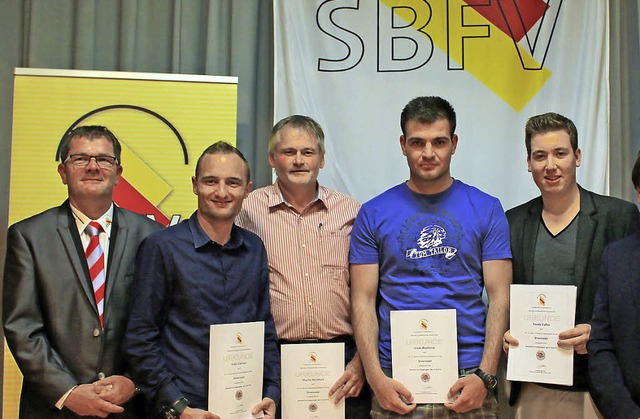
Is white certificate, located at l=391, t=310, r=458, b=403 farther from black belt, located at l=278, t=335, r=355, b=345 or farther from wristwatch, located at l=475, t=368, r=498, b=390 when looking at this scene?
black belt, located at l=278, t=335, r=355, b=345

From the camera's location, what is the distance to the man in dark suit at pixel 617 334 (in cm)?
226

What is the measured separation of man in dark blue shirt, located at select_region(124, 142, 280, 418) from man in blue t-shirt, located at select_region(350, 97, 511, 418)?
42 cm

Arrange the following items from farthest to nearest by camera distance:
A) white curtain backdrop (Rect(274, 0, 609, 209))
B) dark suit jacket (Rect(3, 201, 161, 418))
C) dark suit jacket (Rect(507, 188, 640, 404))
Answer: white curtain backdrop (Rect(274, 0, 609, 209))
dark suit jacket (Rect(507, 188, 640, 404))
dark suit jacket (Rect(3, 201, 161, 418))

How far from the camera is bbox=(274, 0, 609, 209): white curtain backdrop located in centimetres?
368

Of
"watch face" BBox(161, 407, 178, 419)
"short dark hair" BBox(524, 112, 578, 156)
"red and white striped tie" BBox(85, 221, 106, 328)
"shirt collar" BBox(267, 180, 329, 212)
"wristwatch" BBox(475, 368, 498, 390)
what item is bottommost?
"watch face" BBox(161, 407, 178, 419)

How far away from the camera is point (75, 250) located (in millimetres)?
2475

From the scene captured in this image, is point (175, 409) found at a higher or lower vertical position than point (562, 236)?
lower

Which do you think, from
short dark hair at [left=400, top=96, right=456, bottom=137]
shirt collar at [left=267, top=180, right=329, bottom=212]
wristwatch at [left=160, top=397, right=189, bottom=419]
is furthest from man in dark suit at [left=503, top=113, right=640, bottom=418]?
wristwatch at [left=160, top=397, right=189, bottom=419]

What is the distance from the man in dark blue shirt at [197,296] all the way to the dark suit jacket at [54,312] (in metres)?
0.15

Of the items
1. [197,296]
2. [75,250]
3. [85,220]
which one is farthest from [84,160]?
[197,296]

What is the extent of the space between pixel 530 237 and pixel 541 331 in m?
0.43

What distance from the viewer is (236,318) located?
2469 millimetres

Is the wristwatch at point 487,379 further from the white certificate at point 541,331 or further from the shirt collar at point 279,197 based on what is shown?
the shirt collar at point 279,197

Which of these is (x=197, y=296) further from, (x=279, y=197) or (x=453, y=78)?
(x=453, y=78)
